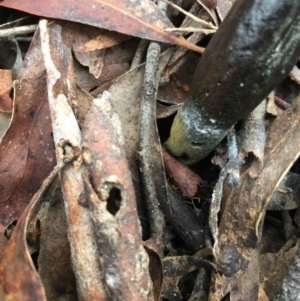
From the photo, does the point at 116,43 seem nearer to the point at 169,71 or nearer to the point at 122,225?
the point at 169,71

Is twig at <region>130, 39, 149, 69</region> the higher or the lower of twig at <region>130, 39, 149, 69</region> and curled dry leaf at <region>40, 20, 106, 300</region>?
the higher

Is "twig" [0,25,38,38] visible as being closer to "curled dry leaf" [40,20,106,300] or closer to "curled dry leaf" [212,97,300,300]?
"curled dry leaf" [40,20,106,300]

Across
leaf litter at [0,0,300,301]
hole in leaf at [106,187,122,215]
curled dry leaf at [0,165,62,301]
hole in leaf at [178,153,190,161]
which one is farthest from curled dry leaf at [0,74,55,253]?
hole in leaf at [178,153,190,161]

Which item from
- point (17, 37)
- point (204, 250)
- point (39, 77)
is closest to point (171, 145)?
point (204, 250)

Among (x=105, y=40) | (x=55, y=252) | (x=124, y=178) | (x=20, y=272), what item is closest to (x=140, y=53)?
(x=105, y=40)

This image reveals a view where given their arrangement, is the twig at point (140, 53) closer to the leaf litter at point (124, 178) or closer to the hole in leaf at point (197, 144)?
the leaf litter at point (124, 178)

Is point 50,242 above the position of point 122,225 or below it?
below

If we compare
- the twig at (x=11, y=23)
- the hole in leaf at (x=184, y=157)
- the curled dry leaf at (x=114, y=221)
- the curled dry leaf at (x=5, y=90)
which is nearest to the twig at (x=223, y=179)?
the hole in leaf at (x=184, y=157)

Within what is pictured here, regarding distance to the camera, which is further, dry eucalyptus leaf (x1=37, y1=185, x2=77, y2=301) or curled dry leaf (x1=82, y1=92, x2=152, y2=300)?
dry eucalyptus leaf (x1=37, y1=185, x2=77, y2=301)
